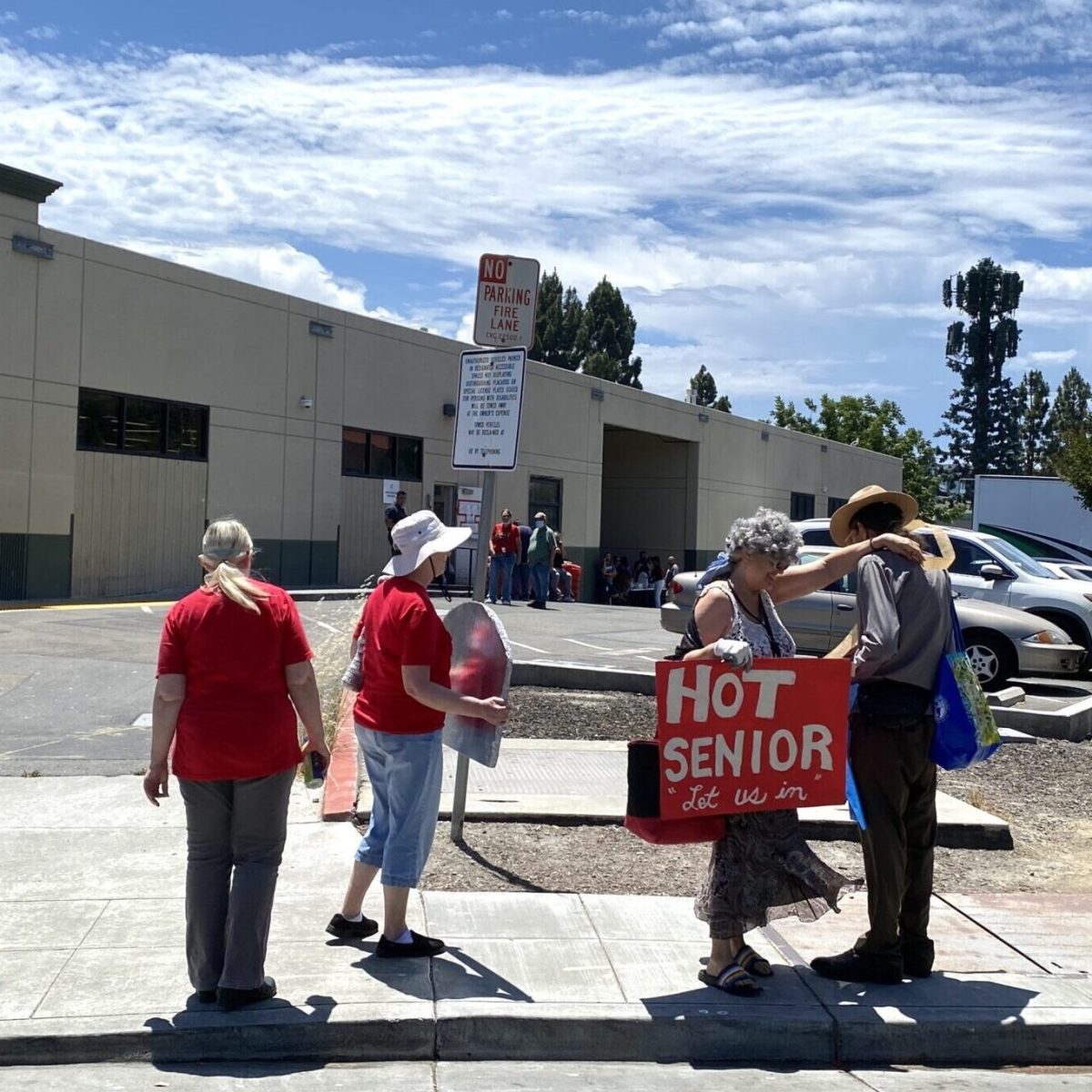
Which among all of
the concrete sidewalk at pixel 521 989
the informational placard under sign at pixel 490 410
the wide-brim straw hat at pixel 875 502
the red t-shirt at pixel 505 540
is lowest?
the concrete sidewalk at pixel 521 989

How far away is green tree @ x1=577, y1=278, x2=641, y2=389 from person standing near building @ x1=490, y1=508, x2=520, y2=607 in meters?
56.0

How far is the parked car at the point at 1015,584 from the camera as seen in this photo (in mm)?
15359

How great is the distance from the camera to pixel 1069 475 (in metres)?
37.2

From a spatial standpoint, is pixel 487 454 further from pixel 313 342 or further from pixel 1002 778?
pixel 313 342

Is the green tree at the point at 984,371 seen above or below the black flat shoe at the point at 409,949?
above

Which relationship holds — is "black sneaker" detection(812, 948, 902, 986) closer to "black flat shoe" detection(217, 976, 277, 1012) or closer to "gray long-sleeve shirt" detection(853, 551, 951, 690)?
"gray long-sleeve shirt" detection(853, 551, 951, 690)

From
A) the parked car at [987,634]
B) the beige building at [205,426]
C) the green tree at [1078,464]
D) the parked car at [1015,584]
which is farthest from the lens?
the green tree at [1078,464]

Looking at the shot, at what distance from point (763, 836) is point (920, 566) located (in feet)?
4.19

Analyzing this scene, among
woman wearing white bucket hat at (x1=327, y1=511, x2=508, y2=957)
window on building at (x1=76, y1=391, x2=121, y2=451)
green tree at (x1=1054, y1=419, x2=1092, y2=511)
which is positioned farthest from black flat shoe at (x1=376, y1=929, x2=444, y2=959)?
green tree at (x1=1054, y1=419, x2=1092, y2=511)

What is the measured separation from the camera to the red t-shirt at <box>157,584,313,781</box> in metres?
4.93

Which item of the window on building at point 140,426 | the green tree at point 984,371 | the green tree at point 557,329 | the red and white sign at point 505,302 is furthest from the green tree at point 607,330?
the red and white sign at point 505,302

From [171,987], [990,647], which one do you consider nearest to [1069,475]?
[990,647]

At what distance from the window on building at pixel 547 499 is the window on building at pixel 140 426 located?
11.2m

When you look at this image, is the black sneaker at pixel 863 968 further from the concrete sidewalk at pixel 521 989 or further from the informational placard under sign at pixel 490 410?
the informational placard under sign at pixel 490 410
